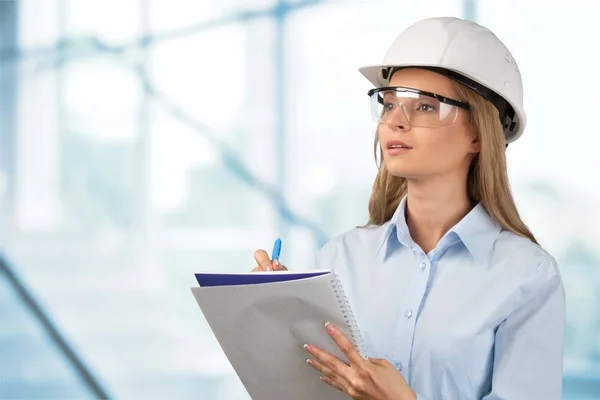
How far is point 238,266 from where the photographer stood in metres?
4.27

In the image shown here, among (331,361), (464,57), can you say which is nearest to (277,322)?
(331,361)

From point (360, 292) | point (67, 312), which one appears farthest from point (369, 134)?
point (360, 292)

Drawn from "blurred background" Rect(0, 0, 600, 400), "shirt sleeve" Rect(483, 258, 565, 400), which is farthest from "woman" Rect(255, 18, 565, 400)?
"blurred background" Rect(0, 0, 600, 400)

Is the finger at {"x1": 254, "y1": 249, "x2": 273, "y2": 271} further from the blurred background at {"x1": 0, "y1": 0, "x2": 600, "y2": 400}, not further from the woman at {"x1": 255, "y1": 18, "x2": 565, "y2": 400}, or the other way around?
the blurred background at {"x1": 0, "y1": 0, "x2": 600, "y2": 400}

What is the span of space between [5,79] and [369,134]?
1910 mm

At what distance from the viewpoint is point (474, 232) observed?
1.80 metres

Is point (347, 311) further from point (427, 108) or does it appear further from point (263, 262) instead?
point (427, 108)

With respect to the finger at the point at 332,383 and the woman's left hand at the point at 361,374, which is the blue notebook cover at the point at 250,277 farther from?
the finger at the point at 332,383

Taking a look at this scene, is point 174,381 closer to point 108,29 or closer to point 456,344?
point 108,29

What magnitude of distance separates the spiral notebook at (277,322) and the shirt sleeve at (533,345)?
29 cm

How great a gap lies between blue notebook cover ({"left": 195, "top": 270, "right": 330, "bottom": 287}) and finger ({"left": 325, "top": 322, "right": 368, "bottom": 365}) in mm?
106

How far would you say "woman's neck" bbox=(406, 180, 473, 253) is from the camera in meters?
1.85

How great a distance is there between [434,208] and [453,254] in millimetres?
106

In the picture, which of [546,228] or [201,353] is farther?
[201,353]
